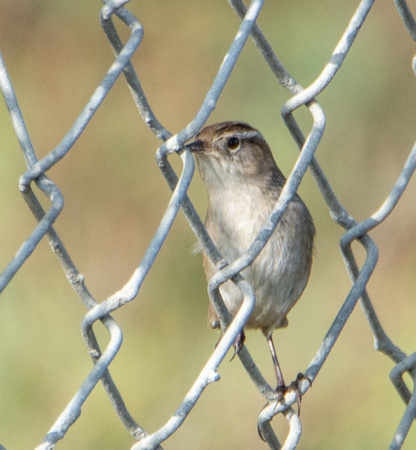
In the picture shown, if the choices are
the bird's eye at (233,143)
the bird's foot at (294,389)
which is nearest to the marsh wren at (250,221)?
the bird's eye at (233,143)

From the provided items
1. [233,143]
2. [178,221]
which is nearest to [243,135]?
[233,143]

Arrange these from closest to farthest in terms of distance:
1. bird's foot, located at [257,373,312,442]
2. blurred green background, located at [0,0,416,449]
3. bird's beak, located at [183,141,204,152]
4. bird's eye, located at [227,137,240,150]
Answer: bird's foot, located at [257,373,312,442]
bird's beak, located at [183,141,204,152]
bird's eye, located at [227,137,240,150]
blurred green background, located at [0,0,416,449]

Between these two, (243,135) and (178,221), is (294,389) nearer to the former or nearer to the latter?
(243,135)

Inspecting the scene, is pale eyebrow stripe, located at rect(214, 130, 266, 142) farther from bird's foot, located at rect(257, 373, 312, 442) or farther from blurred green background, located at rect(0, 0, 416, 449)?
blurred green background, located at rect(0, 0, 416, 449)

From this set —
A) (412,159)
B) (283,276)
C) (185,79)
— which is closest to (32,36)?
(185,79)

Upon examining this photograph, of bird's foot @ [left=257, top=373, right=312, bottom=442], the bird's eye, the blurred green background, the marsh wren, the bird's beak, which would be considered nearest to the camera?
bird's foot @ [left=257, top=373, right=312, bottom=442]

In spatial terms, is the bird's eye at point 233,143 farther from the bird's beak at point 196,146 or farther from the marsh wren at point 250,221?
the bird's beak at point 196,146

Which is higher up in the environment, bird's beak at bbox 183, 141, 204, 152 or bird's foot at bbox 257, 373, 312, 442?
bird's beak at bbox 183, 141, 204, 152

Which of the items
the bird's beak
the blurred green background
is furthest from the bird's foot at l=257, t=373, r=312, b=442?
the blurred green background
